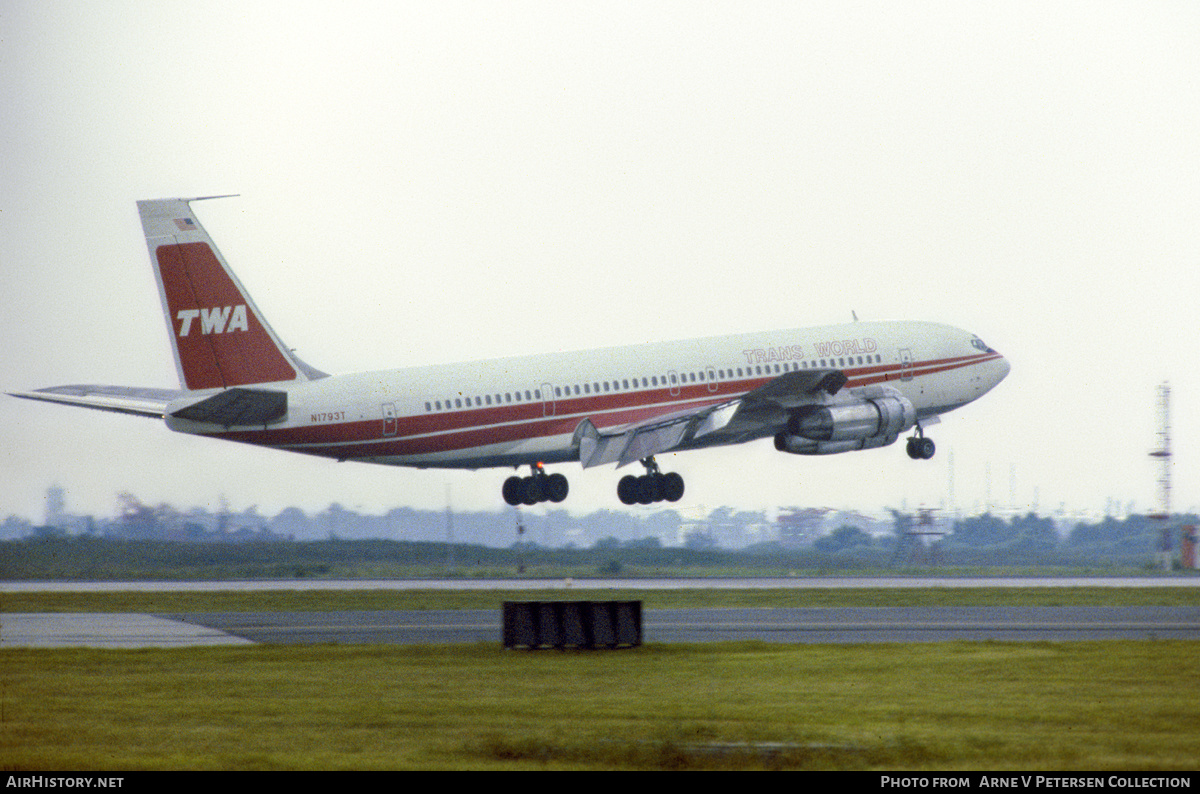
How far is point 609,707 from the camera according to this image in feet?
91.3

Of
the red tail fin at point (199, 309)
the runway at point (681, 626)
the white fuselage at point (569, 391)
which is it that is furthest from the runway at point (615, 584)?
the runway at point (681, 626)

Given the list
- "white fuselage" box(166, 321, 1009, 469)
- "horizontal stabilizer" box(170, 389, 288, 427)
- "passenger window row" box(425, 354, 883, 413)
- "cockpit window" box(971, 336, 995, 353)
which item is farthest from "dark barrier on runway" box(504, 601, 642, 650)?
"cockpit window" box(971, 336, 995, 353)

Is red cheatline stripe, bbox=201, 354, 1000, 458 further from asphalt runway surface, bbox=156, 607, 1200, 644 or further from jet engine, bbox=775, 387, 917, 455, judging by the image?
asphalt runway surface, bbox=156, 607, 1200, 644

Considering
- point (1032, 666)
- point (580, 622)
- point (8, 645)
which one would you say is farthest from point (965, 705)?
point (8, 645)

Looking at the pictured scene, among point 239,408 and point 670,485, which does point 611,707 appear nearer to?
point 239,408

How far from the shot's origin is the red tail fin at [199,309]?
54531 millimetres

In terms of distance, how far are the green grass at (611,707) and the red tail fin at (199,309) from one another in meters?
17.7

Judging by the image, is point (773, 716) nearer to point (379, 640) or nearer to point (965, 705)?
point (965, 705)

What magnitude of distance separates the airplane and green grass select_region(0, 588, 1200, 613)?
16.1 feet

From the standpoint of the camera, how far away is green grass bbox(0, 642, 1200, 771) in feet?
75.2

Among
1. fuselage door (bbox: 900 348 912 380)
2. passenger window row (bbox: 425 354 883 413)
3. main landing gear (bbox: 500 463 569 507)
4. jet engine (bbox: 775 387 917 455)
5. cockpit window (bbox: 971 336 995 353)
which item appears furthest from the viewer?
cockpit window (bbox: 971 336 995 353)

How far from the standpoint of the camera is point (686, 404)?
61250 mm

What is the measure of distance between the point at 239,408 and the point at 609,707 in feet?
90.5

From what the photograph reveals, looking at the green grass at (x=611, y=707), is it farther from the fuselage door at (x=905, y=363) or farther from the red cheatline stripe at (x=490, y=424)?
the fuselage door at (x=905, y=363)
